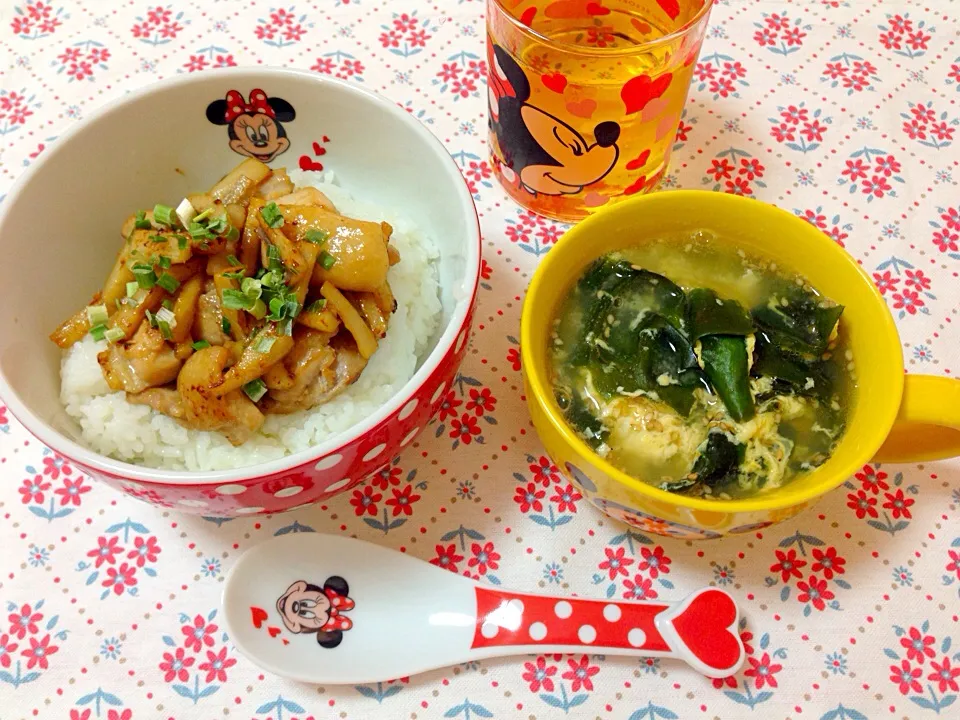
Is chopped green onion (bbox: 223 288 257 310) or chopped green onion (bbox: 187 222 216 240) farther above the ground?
chopped green onion (bbox: 187 222 216 240)

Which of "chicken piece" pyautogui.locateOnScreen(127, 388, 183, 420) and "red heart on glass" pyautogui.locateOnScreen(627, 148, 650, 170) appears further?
→ "red heart on glass" pyautogui.locateOnScreen(627, 148, 650, 170)

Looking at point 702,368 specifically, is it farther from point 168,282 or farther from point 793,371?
point 168,282

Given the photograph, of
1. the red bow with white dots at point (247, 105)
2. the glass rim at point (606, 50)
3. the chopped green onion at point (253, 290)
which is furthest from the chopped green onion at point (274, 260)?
the glass rim at point (606, 50)

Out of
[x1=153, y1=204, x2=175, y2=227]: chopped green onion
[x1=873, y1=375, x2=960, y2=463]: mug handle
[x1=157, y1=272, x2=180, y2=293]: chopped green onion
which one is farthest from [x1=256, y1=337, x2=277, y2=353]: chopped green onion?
[x1=873, y1=375, x2=960, y2=463]: mug handle

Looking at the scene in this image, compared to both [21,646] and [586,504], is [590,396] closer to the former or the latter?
[586,504]

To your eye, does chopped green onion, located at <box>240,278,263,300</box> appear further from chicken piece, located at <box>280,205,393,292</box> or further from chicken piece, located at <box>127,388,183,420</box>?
chicken piece, located at <box>127,388,183,420</box>

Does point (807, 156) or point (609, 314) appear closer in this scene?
point (609, 314)

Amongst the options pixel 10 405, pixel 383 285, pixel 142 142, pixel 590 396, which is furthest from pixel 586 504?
pixel 142 142
